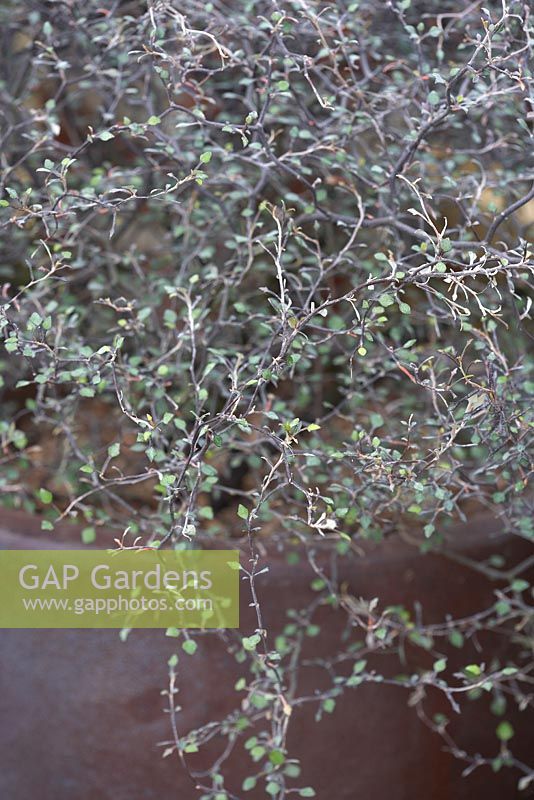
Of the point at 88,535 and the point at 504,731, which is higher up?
the point at 88,535

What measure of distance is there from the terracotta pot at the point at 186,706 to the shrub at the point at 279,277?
0.14 feet

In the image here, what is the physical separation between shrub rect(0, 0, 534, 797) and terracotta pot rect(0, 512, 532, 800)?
0.14 ft

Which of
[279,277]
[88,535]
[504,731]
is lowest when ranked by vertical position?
[504,731]

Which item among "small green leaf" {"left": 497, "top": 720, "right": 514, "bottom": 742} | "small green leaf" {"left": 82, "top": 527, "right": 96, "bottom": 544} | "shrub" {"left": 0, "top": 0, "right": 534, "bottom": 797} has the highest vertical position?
"shrub" {"left": 0, "top": 0, "right": 534, "bottom": 797}

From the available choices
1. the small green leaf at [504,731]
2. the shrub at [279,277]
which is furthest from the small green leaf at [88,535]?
the small green leaf at [504,731]

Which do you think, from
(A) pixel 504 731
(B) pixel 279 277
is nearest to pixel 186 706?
(A) pixel 504 731

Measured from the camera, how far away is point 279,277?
73 cm

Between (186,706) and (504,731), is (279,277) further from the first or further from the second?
(504,731)

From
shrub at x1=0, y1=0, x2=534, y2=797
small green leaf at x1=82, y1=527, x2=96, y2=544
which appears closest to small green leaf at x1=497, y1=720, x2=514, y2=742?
shrub at x1=0, y1=0, x2=534, y2=797

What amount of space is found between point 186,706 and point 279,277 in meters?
0.52

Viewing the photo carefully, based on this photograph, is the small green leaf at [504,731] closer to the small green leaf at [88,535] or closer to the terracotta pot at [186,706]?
the terracotta pot at [186,706]

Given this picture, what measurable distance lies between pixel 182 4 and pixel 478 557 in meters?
0.71

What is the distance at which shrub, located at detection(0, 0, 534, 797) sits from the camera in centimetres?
80

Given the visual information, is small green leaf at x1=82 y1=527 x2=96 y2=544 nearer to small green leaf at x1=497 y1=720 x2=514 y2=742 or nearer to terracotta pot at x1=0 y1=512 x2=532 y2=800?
terracotta pot at x1=0 y1=512 x2=532 y2=800
